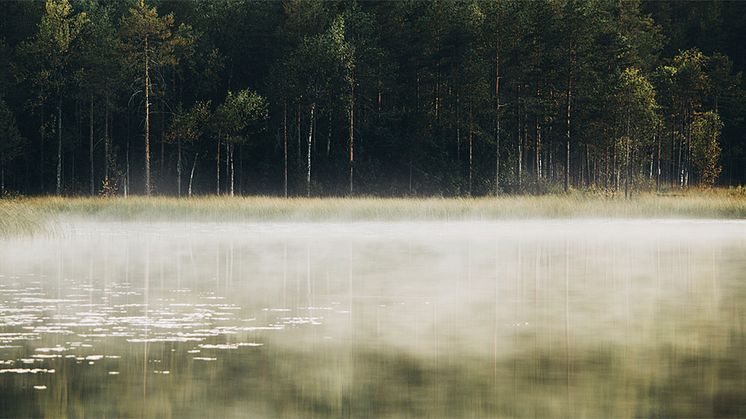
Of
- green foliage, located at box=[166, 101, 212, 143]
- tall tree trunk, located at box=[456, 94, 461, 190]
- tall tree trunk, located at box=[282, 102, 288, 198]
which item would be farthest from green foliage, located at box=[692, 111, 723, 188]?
green foliage, located at box=[166, 101, 212, 143]

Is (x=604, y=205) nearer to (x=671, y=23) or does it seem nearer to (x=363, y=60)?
(x=363, y=60)

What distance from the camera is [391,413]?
973 cm

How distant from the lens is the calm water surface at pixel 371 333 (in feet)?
34.0

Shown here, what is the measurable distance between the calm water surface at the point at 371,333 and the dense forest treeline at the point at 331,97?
41358 mm

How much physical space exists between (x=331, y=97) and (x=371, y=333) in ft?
200

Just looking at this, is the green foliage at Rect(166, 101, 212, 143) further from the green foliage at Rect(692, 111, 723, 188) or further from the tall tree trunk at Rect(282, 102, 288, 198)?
the green foliage at Rect(692, 111, 723, 188)

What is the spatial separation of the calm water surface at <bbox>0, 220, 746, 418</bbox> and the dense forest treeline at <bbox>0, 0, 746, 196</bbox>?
Result: 41.4 metres

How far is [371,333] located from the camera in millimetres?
14633

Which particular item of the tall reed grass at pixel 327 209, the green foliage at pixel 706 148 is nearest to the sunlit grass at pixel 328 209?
the tall reed grass at pixel 327 209

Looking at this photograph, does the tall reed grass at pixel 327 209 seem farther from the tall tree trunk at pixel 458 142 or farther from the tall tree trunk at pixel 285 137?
the tall tree trunk at pixel 285 137

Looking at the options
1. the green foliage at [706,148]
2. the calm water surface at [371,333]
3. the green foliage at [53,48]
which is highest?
the green foliage at [53,48]

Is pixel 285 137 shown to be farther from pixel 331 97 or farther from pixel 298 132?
pixel 331 97

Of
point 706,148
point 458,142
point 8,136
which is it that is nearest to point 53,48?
point 8,136

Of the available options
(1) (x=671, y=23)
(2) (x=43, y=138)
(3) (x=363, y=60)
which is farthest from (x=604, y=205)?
(1) (x=671, y=23)
